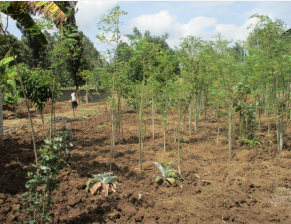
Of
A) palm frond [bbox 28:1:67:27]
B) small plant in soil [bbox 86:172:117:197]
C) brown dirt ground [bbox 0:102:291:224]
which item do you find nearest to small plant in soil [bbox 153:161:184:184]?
brown dirt ground [bbox 0:102:291:224]

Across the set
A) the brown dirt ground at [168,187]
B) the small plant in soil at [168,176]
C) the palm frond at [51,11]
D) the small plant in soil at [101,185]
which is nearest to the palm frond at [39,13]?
the palm frond at [51,11]

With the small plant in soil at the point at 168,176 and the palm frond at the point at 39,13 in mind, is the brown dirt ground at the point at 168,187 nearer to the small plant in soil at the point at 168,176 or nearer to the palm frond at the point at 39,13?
the small plant in soil at the point at 168,176

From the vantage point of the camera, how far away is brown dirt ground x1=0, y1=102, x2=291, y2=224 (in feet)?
12.8

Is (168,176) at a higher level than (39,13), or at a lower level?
lower

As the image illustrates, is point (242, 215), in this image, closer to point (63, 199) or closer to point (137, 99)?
point (63, 199)

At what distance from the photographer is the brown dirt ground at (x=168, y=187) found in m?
3.91

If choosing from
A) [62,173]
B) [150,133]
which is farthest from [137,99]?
[62,173]

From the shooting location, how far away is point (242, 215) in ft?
13.1

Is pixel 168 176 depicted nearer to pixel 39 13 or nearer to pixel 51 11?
pixel 51 11

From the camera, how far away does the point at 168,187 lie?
5145 mm

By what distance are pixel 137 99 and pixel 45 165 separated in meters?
5.99

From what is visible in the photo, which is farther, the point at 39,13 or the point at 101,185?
the point at 39,13

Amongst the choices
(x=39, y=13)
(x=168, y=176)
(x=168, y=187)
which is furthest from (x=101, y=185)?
(x=39, y=13)

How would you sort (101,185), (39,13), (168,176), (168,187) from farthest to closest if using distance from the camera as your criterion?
1. (39,13)
2. (168,176)
3. (168,187)
4. (101,185)
